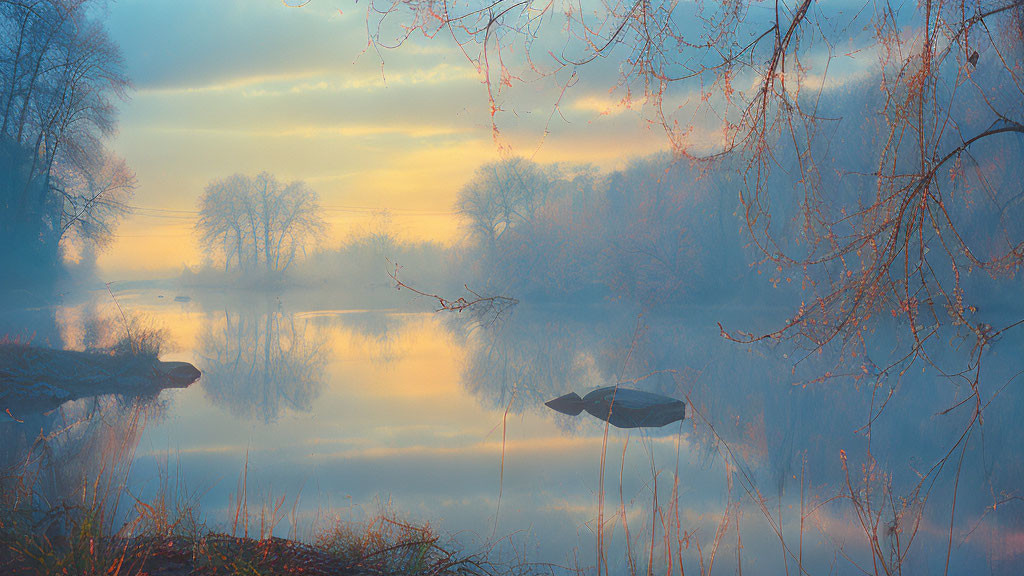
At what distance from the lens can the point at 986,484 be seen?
662cm

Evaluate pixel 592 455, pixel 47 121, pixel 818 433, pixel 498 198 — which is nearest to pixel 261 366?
pixel 47 121

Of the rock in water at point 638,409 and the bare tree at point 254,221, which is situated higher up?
the bare tree at point 254,221

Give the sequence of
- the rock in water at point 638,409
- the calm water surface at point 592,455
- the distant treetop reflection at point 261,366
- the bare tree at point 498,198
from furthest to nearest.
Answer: the bare tree at point 498,198 → the distant treetop reflection at point 261,366 → the rock in water at point 638,409 → the calm water surface at point 592,455

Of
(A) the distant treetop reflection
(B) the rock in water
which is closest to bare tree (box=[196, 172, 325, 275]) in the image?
(A) the distant treetop reflection

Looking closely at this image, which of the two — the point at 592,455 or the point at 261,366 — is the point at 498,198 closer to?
the point at 261,366

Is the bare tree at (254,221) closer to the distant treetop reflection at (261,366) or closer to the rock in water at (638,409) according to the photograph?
the distant treetop reflection at (261,366)

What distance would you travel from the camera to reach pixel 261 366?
626 inches

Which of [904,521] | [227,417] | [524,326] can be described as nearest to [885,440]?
[904,521]

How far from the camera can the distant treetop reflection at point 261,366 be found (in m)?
11.3

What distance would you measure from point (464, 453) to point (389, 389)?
5.74m

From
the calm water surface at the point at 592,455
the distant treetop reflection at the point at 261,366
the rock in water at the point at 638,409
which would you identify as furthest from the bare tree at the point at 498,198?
the rock in water at the point at 638,409

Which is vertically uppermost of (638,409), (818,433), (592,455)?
(638,409)

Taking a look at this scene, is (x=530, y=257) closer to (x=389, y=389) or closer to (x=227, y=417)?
(x=389, y=389)

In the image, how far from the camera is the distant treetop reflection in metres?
11.3
